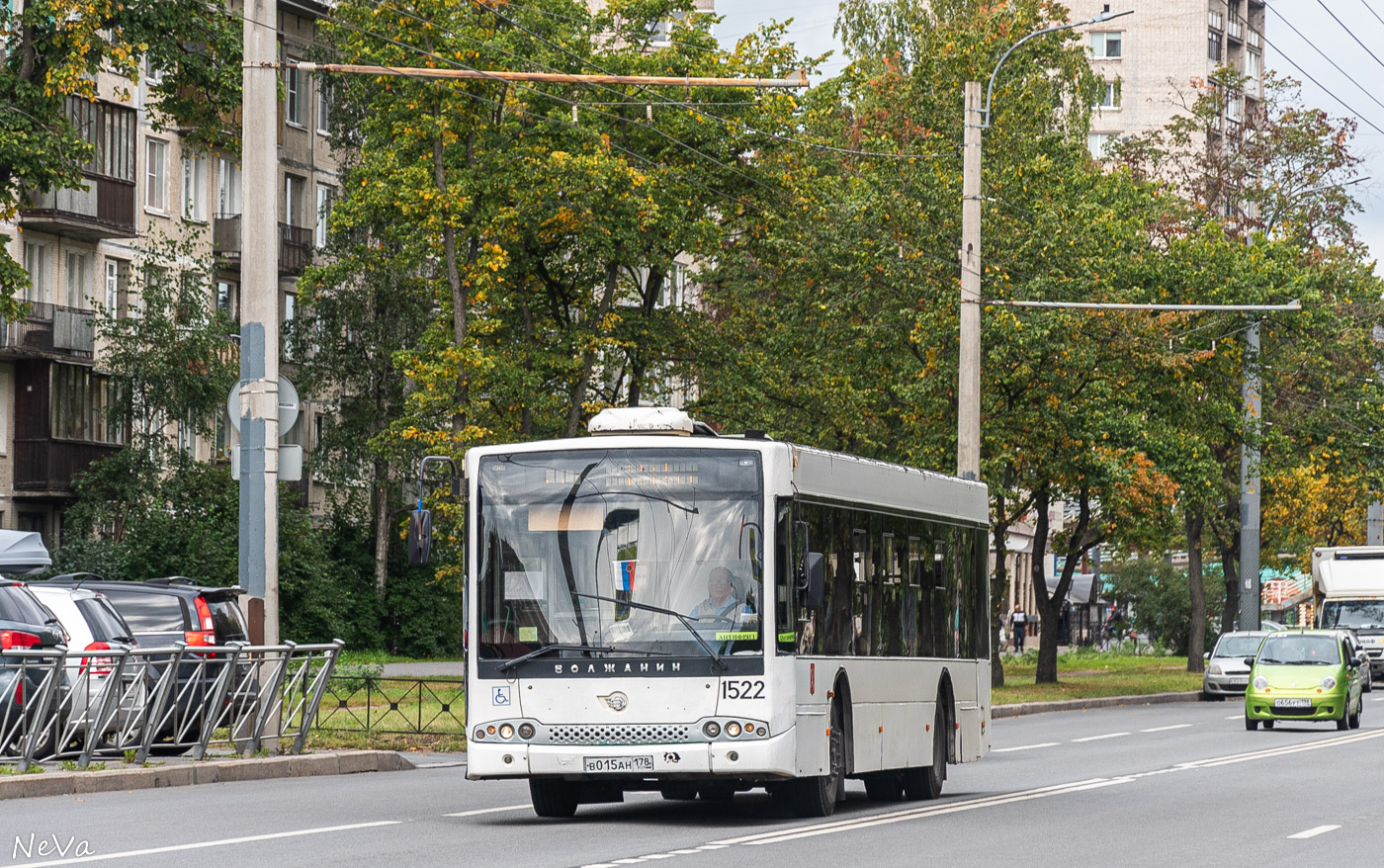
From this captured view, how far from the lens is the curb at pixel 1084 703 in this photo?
1485 inches

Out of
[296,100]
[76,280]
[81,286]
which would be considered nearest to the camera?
[76,280]

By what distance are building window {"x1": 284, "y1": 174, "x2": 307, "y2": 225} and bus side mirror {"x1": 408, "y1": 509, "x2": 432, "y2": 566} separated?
46931mm

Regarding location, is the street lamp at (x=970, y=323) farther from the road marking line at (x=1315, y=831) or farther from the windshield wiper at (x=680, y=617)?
the windshield wiper at (x=680, y=617)

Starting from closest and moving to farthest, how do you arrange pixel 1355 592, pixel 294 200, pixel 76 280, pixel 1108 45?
pixel 76 280
pixel 1355 592
pixel 294 200
pixel 1108 45

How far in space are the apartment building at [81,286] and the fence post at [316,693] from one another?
2674 cm

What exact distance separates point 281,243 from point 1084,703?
27969 mm

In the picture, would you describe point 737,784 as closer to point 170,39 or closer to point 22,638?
point 22,638

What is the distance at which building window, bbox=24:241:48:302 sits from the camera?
5000 centimetres

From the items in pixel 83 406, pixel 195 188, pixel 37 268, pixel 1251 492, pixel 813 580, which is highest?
pixel 195 188

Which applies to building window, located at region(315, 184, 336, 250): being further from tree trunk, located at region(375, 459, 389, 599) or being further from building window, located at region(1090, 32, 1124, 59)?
building window, located at region(1090, 32, 1124, 59)

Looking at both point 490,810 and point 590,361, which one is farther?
point 590,361

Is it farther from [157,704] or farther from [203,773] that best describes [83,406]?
[203,773]

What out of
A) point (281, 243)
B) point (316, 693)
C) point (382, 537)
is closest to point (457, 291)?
point (281, 243)

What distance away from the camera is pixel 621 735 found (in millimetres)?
15086
